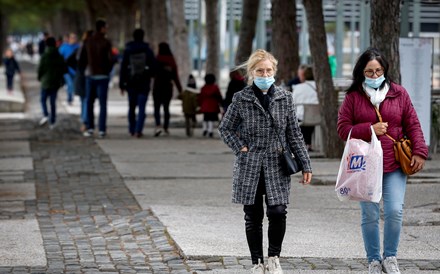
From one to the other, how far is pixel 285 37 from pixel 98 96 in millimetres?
3277


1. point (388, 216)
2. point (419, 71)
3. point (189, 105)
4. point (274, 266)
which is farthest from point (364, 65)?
point (189, 105)

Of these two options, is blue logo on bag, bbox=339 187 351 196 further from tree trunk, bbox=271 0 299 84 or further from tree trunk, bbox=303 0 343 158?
tree trunk, bbox=271 0 299 84

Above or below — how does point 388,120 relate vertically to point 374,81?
below

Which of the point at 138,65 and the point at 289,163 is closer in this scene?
the point at 289,163

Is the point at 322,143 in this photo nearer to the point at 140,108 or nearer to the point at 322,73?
the point at 322,73

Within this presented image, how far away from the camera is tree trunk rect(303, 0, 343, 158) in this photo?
17062mm

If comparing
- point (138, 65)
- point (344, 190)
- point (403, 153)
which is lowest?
point (138, 65)

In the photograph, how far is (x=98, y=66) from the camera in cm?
2120

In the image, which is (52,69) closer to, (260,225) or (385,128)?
(260,225)

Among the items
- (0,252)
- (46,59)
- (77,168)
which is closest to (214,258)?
(0,252)

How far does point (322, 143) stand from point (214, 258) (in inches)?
333

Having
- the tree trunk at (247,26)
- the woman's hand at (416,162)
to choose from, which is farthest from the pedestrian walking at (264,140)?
the tree trunk at (247,26)

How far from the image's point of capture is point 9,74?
39.3 m

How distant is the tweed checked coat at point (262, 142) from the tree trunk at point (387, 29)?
5.32 meters
